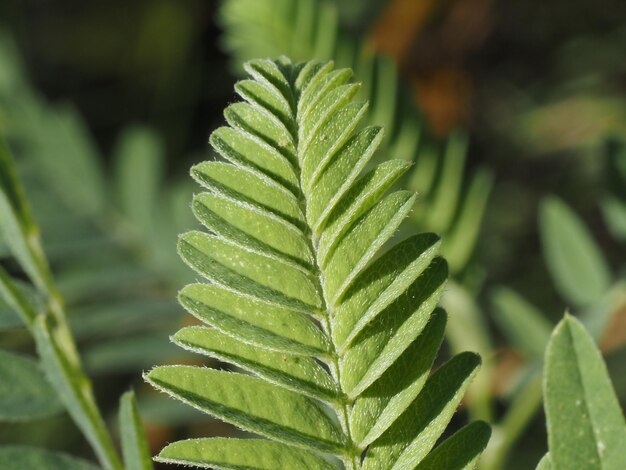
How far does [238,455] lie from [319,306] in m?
0.09

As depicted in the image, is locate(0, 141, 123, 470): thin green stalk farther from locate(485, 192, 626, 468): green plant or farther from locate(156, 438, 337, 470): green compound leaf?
locate(485, 192, 626, 468): green plant

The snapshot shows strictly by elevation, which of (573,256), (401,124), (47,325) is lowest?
(47,325)

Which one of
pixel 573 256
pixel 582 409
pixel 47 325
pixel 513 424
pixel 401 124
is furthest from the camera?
pixel 573 256

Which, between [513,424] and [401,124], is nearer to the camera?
A: [513,424]

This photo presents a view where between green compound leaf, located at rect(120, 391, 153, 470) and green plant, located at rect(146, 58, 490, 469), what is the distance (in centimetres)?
8

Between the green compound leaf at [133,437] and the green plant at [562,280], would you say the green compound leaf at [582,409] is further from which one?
the green plant at [562,280]

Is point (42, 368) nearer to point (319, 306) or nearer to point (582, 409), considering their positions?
point (319, 306)

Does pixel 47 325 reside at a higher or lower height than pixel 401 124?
lower

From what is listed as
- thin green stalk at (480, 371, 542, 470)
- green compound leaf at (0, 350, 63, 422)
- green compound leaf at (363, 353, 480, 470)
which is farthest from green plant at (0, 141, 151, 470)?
thin green stalk at (480, 371, 542, 470)

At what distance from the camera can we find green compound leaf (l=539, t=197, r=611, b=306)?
3.83 feet

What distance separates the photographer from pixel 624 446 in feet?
1.59

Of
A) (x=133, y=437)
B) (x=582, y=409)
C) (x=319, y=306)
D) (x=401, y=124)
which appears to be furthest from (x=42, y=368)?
(x=401, y=124)

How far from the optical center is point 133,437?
1.88ft

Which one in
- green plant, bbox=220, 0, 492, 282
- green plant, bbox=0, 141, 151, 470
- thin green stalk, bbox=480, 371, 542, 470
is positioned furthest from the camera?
green plant, bbox=220, 0, 492, 282
